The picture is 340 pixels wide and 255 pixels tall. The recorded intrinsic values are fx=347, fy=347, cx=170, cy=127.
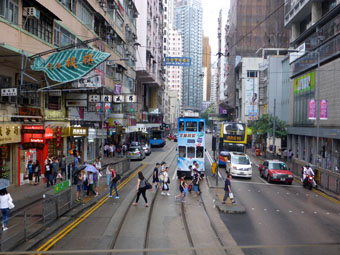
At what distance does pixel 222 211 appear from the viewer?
15.4 m

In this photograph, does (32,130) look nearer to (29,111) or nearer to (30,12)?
(29,111)

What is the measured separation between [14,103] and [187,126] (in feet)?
37.4

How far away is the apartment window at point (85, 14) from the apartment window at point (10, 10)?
1110 centimetres

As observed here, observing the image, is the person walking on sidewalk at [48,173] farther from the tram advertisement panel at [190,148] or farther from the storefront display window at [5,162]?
the tram advertisement panel at [190,148]

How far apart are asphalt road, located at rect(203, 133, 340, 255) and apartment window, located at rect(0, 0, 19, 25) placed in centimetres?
1375

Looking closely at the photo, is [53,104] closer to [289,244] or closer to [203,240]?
[203,240]

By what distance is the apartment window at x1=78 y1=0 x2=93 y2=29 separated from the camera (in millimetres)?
28625

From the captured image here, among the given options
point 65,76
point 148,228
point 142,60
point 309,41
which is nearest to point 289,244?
point 148,228

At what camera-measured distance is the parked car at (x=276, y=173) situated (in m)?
25.6

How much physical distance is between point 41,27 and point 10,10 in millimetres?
3776

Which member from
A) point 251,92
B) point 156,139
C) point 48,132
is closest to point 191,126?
point 48,132

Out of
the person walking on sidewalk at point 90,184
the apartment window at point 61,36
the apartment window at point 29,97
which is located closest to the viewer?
the person walking on sidewalk at point 90,184

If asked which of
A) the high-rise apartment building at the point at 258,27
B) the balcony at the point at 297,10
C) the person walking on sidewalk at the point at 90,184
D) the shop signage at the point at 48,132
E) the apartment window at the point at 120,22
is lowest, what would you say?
the person walking on sidewalk at the point at 90,184

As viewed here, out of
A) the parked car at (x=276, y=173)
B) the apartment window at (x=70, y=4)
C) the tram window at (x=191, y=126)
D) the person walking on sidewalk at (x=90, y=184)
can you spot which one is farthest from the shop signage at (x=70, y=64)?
the parked car at (x=276, y=173)
